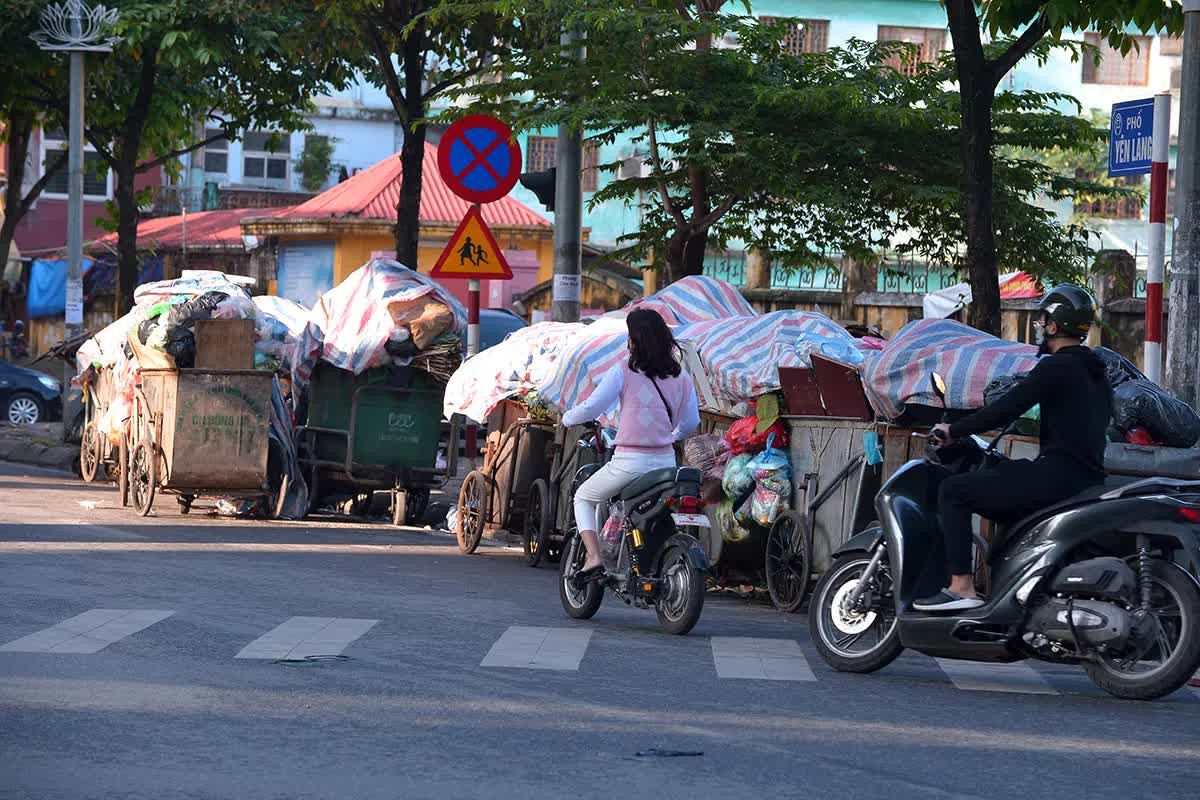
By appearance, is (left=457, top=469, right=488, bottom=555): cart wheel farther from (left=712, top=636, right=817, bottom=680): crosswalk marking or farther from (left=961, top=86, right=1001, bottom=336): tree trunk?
(left=712, top=636, right=817, bottom=680): crosswalk marking

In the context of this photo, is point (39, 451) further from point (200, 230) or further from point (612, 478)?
point (200, 230)

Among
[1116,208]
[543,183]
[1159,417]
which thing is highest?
[1116,208]

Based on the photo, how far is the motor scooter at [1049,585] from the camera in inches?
323

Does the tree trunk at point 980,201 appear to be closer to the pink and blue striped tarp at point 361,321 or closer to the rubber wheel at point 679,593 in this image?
the rubber wheel at point 679,593

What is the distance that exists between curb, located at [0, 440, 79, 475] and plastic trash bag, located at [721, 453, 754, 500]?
41.8 feet

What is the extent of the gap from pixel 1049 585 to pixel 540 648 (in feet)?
8.63

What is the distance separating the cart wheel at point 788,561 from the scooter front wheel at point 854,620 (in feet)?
8.64

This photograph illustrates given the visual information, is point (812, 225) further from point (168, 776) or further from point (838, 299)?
point (168, 776)

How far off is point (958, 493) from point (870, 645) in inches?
36.6

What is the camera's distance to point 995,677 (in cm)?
949

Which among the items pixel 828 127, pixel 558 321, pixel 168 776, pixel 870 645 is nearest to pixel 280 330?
pixel 558 321

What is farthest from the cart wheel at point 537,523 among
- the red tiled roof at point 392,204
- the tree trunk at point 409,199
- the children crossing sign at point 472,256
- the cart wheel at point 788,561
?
the red tiled roof at point 392,204

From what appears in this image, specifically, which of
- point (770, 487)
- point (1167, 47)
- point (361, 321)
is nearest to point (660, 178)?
point (361, 321)

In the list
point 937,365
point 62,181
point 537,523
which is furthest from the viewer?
point 62,181
